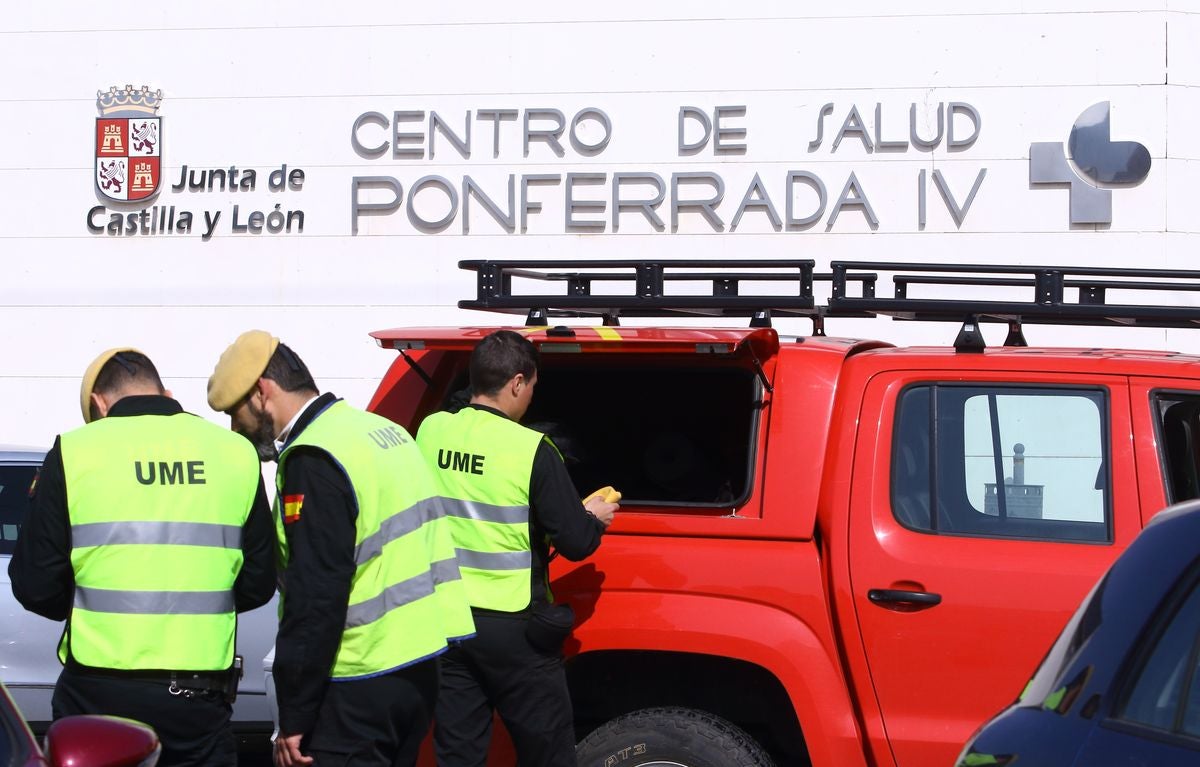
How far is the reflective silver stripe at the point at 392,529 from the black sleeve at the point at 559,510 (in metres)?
0.46

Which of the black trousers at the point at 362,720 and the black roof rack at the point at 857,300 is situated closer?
the black trousers at the point at 362,720

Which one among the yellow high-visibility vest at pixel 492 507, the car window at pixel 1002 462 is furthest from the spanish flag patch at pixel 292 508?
the car window at pixel 1002 462

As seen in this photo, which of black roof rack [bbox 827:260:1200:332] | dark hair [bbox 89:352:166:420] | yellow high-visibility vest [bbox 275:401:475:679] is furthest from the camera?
black roof rack [bbox 827:260:1200:332]

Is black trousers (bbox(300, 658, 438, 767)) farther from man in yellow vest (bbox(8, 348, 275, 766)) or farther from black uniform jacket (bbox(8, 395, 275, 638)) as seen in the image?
black uniform jacket (bbox(8, 395, 275, 638))

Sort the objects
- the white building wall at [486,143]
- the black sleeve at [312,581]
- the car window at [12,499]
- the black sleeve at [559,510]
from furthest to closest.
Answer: the white building wall at [486,143] → the car window at [12,499] → the black sleeve at [559,510] → the black sleeve at [312,581]

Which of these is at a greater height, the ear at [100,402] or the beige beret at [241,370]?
the beige beret at [241,370]

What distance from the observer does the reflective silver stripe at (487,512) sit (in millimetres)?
3766

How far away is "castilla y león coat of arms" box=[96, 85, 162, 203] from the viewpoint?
9.93 meters

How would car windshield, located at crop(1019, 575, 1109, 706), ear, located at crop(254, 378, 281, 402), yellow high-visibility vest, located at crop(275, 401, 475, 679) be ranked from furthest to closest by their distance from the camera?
ear, located at crop(254, 378, 281, 402), yellow high-visibility vest, located at crop(275, 401, 475, 679), car windshield, located at crop(1019, 575, 1109, 706)

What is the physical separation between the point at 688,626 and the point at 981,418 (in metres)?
1.10

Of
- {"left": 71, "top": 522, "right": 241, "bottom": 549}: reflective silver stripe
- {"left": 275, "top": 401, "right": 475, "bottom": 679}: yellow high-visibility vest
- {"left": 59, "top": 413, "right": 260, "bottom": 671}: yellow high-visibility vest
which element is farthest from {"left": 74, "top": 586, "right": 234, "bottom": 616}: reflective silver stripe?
{"left": 275, "top": 401, "right": 475, "bottom": 679}: yellow high-visibility vest

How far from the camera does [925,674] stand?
3.68 metres

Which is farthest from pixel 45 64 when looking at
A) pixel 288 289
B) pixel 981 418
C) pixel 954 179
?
pixel 981 418

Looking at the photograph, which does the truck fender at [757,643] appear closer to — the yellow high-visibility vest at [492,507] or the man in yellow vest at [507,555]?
the man in yellow vest at [507,555]
